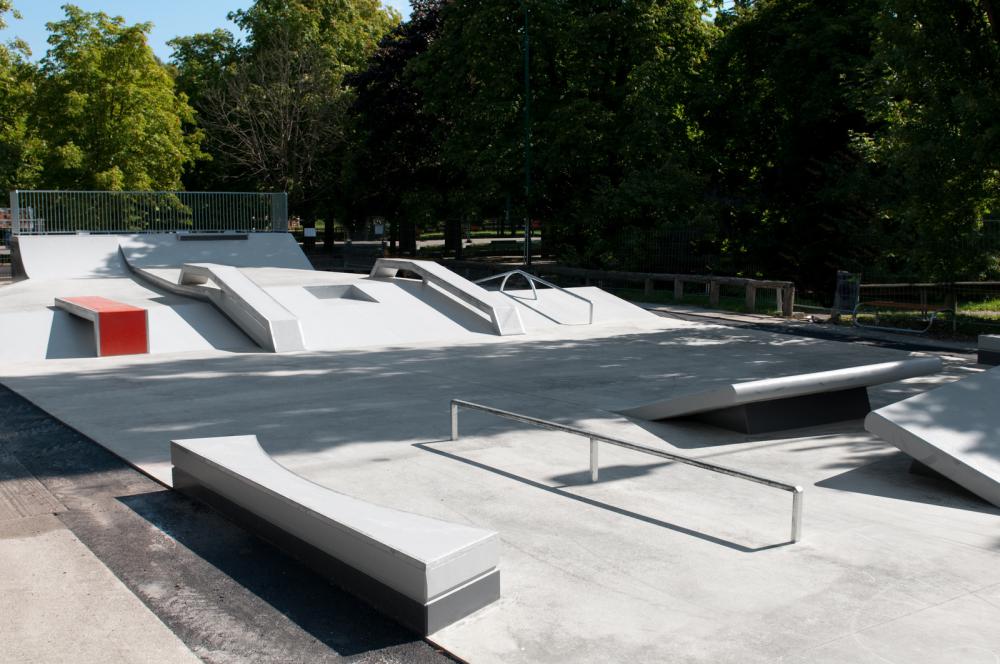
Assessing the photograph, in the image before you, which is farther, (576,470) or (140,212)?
(140,212)

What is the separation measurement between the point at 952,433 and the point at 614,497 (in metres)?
2.86

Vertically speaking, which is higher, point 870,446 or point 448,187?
point 448,187

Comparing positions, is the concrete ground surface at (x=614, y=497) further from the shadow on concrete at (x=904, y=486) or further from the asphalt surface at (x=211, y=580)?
the asphalt surface at (x=211, y=580)

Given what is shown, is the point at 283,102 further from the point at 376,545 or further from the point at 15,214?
the point at 376,545

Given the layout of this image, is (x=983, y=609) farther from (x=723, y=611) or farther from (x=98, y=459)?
(x=98, y=459)

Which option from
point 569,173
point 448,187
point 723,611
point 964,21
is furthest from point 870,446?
point 448,187

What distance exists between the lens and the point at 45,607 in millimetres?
5039

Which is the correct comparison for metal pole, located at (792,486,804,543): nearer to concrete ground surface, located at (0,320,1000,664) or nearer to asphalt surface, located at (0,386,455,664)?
concrete ground surface, located at (0,320,1000,664)

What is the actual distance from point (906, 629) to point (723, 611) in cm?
90

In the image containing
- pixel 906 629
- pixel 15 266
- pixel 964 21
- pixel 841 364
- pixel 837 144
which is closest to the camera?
pixel 906 629

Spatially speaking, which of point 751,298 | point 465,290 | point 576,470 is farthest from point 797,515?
point 751,298

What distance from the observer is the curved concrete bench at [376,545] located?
4777 millimetres

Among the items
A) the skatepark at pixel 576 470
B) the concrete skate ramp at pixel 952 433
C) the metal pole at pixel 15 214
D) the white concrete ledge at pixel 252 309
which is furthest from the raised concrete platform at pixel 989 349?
the metal pole at pixel 15 214

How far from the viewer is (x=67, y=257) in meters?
25.3
